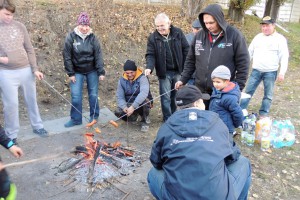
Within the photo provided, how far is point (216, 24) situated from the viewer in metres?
3.76

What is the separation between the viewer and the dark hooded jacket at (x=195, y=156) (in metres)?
2.38

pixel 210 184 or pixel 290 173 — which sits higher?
pixel 210 184

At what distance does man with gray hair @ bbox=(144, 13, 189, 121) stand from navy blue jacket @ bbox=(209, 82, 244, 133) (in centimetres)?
134

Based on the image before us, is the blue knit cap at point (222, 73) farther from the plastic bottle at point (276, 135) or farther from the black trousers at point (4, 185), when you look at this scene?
the black trousers at point (4, 185)

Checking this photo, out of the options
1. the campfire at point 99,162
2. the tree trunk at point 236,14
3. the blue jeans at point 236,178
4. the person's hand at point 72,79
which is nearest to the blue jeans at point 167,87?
the campfire at point 99,162

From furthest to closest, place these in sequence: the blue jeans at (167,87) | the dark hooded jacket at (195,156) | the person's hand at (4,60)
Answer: the blue jeans at (167,87) → the person's hand at (4,60) → the dark hooded jacket at (195,156)

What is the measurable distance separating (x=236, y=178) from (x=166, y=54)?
282 cm

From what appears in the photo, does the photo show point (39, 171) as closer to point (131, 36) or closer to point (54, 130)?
point (54, 130)

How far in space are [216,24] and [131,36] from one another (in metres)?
6.15

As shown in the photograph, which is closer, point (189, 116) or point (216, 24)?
point (189, 116)

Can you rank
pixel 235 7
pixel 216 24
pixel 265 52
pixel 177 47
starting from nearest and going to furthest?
pixel 216 24, pixel 177 47, pixel 265 52, pixel 235 7

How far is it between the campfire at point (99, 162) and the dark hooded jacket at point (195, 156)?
1463 mm

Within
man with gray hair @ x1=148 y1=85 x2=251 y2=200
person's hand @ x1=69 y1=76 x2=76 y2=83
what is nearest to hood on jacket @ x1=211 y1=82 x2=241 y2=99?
man with gray hair @ x1=148 y1=85 x2=251 y2=200

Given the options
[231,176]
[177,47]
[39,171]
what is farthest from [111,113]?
[231,176]
